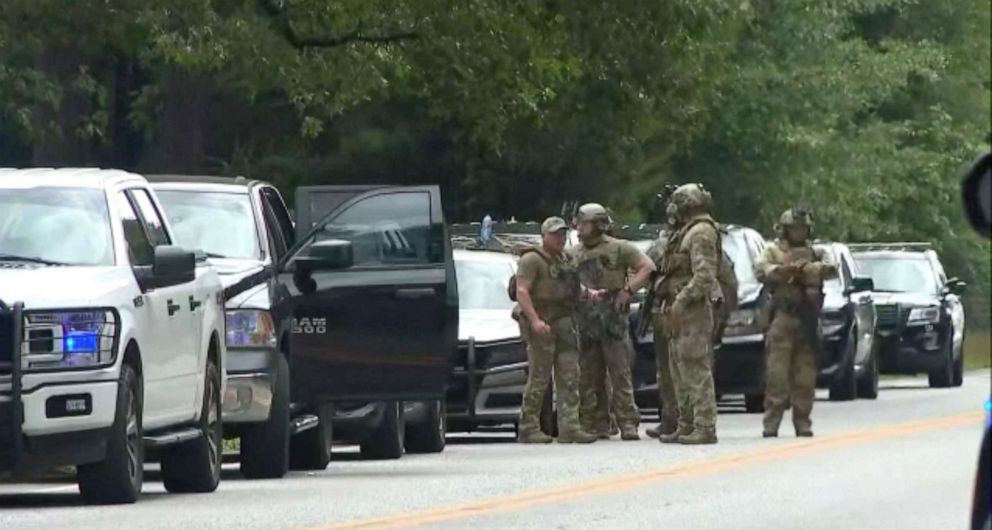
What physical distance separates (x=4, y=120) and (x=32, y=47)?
42.9 inches

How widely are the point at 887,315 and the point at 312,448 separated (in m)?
19.3

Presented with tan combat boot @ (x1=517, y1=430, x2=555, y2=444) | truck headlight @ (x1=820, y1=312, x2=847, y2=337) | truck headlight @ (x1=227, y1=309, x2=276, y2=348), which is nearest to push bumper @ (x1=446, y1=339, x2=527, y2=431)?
tan combat boot @ (x1=517, y1=430, x2=555, y2=444)

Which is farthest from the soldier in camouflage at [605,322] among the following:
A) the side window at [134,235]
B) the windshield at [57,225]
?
the windshield at [57,225]

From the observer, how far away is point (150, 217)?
612 inches

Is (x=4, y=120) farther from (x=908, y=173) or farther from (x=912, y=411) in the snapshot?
(x=908, y=173)

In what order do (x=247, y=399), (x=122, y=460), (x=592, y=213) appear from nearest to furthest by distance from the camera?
(x=122, y=460), (x=247, y=399), (x=592, y=213)

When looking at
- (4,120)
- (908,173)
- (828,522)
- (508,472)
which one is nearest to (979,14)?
(908,173)

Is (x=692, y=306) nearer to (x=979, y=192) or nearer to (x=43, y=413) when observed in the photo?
(x=43, y=413)

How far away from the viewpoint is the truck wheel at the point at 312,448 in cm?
1834

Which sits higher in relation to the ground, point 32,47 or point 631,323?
point 32,47

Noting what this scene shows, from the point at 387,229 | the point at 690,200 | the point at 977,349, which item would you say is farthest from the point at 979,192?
the point at 977,349

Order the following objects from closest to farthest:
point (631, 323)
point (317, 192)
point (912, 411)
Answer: point (317, 192)
point (631, 323)
point (912, 411)

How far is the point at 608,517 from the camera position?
1380cm

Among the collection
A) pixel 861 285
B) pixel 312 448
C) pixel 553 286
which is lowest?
pixel 312 448
